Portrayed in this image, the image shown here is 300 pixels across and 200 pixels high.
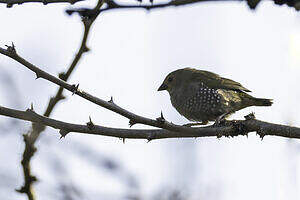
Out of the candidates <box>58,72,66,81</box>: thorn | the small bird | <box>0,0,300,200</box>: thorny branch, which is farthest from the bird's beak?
<box>58,72,66,81</box>: thorn

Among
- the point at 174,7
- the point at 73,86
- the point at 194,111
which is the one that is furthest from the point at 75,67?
the point at 194,111

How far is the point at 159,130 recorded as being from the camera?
11.8 ft

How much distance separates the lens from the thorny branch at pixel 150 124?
3.00 m

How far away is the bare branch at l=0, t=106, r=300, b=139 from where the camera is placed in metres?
3.05

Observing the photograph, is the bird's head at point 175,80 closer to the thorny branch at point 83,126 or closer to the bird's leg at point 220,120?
the bird's leg at point 220,120

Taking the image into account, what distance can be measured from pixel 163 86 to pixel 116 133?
15.6 feet

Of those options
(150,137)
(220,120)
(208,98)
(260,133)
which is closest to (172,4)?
(150,137)

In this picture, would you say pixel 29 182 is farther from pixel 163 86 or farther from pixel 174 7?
pixel 163 86

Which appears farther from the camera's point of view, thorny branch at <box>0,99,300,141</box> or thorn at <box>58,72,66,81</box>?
thorn at <box>58,72,66,81</box>

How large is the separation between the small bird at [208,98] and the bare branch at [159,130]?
2.66 metres

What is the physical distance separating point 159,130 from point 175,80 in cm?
429

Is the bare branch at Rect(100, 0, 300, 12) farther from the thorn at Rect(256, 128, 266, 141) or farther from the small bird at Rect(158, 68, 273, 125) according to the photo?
the small bird at Rect(158, 68, 273, 125)

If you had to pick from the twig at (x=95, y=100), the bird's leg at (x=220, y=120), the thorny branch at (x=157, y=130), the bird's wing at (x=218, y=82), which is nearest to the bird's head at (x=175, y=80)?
the bird's wing at (x=218, y=82)

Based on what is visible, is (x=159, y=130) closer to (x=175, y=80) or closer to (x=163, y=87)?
(x=175, y=80)
